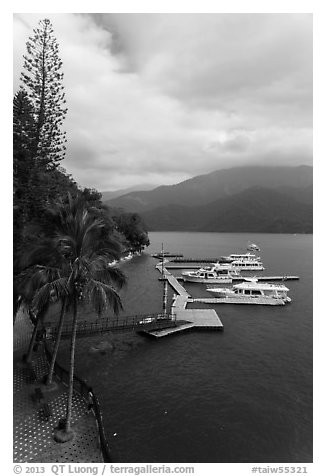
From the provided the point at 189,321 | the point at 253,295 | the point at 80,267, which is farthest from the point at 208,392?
the point at 253,295

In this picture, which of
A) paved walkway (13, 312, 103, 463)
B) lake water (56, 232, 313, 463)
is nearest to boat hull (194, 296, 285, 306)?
lake water (56, 232, 313, 463)

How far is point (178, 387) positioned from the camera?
945 inches

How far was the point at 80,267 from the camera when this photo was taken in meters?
13.5

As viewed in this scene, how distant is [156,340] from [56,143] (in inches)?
935

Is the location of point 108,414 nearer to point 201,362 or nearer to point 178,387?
point 178,387

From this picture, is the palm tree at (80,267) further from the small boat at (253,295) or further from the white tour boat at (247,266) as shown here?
the white tour boat at (247,266)

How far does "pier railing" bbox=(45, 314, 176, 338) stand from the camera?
32250mm

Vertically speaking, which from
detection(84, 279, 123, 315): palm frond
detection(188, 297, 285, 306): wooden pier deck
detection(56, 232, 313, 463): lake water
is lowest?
detection(56, 232, 313, 463): lake water

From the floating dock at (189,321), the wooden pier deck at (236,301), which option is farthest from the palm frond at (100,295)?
the wooden pier deck at (236,301)

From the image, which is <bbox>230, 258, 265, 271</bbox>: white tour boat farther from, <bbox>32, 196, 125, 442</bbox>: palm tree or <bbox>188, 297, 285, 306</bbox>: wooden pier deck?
<bbox>32, 196, 125, 442</bbox>: palm tree

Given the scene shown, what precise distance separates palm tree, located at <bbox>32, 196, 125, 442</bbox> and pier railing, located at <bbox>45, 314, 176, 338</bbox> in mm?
17050

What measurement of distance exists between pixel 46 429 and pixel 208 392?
12785 millimetres

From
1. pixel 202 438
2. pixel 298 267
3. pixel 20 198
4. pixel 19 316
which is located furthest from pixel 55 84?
pixel 298 267

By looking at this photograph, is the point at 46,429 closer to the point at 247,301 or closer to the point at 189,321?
the point at 189,321
